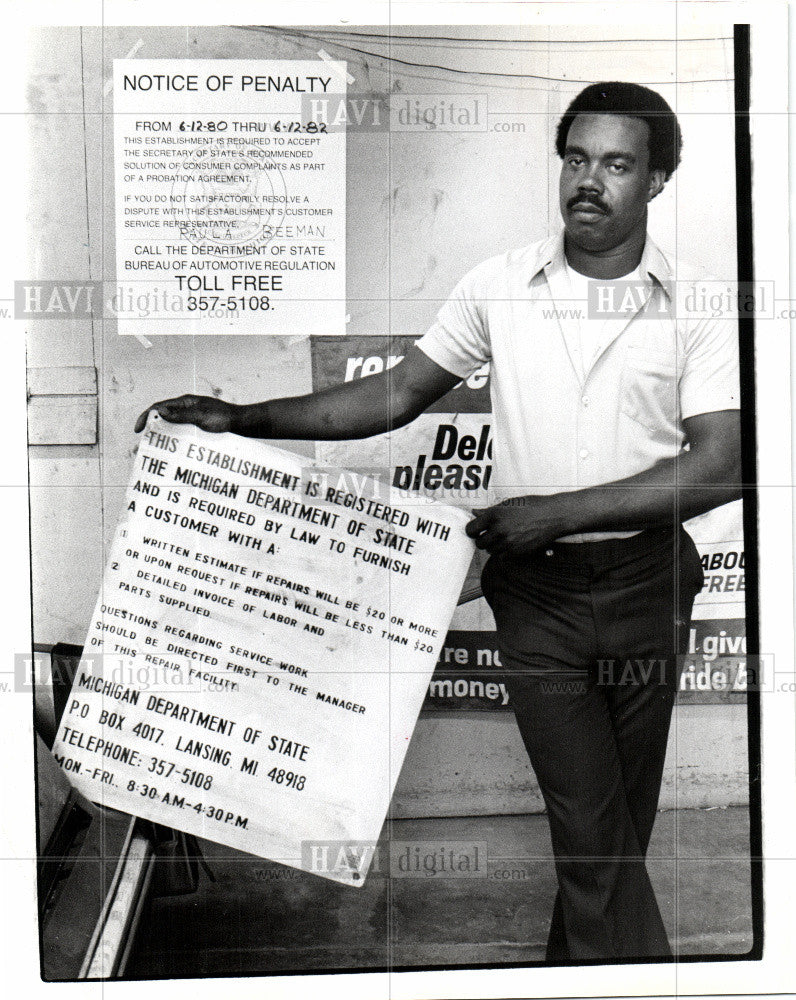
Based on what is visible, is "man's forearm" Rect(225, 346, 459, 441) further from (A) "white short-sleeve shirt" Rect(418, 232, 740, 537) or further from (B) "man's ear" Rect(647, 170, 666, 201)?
(B) "man's ear" Rect(647, 170, 666, 201)

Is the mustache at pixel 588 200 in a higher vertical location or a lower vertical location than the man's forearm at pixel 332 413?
higher

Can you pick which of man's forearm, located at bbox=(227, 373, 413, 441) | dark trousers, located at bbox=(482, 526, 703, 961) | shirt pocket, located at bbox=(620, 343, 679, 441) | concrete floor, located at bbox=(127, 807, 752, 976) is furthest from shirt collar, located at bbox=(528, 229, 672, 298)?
concrete floor, located at bbox=(127, 807, 752, 976)

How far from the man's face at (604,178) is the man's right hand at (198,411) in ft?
2.75

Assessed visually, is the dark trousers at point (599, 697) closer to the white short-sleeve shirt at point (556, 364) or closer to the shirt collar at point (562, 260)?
the white short-sleeve shirt at point (556, 364)

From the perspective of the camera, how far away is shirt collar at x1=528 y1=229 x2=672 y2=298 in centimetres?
231

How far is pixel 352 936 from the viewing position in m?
2.40

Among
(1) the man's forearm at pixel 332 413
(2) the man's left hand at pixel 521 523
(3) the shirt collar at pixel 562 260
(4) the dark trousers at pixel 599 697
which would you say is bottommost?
(4) the dark trousers at pixel 599 697

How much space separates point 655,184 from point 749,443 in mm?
604

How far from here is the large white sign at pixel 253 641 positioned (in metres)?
2.33

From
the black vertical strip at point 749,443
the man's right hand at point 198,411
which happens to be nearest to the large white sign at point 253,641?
the man's right hand at point 198,411

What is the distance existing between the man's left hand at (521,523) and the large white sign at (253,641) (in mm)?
65

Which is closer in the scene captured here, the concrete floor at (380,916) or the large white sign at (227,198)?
the large white sign at (227,198)

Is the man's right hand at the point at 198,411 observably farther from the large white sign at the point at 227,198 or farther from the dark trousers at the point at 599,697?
the dark trousers at the point at 599,697

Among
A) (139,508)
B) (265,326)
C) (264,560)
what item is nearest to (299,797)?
(264,560)
